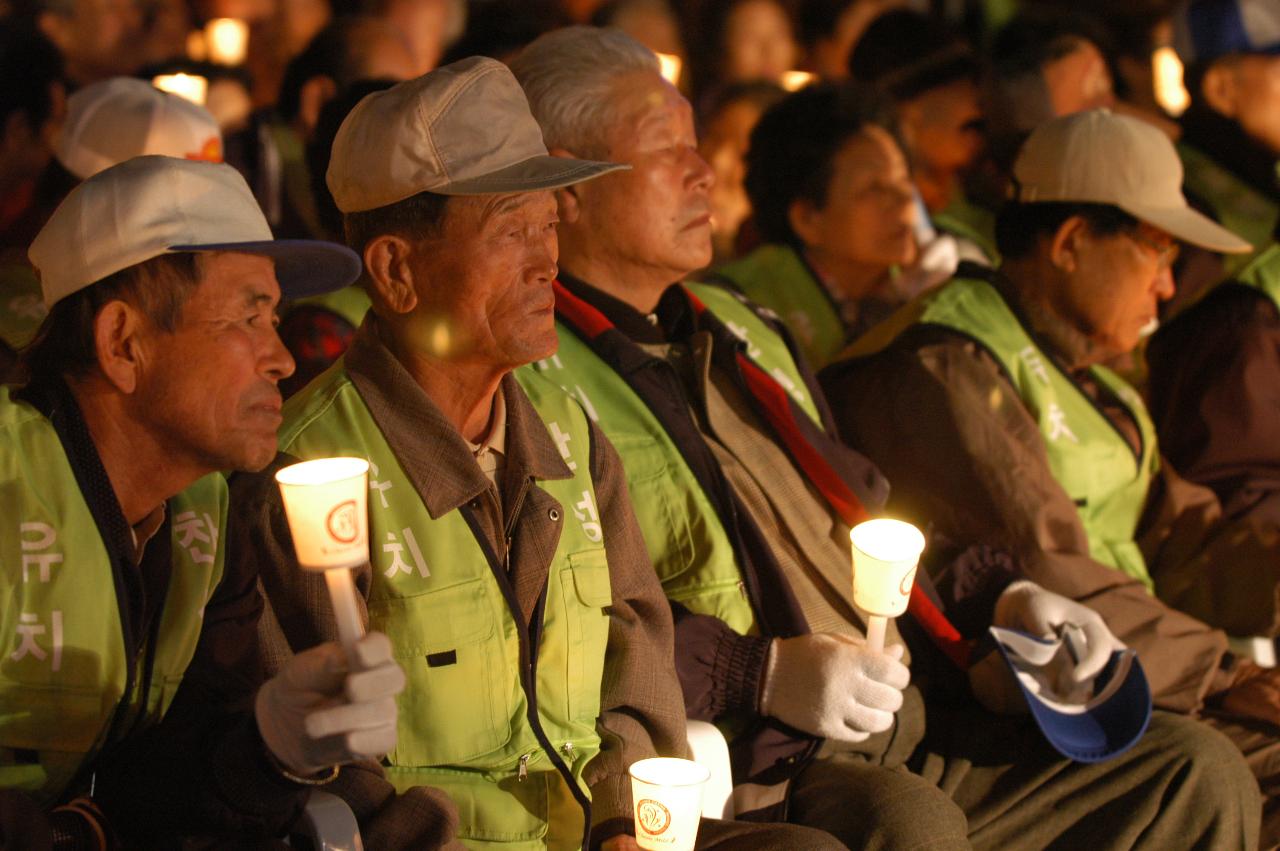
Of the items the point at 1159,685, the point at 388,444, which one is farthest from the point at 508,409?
the point at 1159,685

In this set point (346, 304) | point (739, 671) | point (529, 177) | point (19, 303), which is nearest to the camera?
point (529, 177)

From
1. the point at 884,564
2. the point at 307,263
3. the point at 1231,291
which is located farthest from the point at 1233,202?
the point at 307,263

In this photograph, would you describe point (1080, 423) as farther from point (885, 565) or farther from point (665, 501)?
point (885, 565)

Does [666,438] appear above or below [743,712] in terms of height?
above

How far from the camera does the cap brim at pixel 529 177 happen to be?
2.61 meters

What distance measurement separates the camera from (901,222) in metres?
4.75

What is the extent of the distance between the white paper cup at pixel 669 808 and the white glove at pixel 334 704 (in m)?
0.55

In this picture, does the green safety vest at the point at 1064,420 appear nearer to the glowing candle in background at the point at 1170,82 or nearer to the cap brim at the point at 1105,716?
the cap brim at the point at 1105,716

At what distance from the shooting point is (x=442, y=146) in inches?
102

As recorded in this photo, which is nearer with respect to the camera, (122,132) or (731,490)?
(731,490)

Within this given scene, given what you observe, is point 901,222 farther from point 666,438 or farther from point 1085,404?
point 666,438

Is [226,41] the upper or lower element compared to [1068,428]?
upper

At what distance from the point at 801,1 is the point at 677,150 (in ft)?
19.2

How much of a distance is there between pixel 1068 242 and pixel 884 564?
1.68 metres
